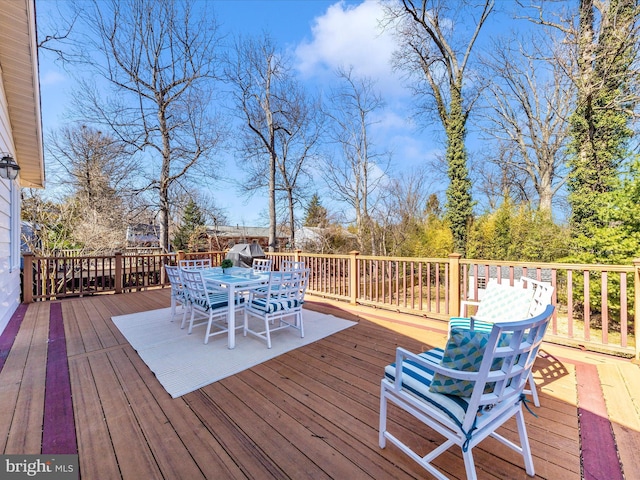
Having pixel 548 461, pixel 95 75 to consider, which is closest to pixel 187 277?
pixel 548 461

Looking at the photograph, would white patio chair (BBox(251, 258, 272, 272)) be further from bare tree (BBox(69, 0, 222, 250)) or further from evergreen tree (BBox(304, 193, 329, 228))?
evergreen tree (BBox(304, 193, 329, 228))

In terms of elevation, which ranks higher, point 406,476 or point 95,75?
point 95,75

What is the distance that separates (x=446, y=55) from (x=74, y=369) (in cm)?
1331

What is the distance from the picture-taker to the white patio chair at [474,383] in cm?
128

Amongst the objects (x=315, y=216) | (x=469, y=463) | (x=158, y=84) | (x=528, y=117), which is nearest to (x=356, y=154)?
(x=315, y=216)

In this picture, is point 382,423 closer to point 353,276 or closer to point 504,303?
point 504,303

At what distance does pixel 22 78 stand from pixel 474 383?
7076mm

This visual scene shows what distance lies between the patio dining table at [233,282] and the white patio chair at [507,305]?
2.37m

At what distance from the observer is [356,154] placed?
13055 mm

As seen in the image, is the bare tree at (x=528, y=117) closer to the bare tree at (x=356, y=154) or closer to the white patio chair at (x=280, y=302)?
the bare tree at (x=356, y=154)

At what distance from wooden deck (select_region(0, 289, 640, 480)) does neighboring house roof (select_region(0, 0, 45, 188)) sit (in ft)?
13.4

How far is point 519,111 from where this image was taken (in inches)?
471

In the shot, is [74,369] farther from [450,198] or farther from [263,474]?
[450,198]

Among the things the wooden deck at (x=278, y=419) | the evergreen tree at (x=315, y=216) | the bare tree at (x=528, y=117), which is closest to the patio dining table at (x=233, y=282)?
the wooden deck at (x=278, y=419)
